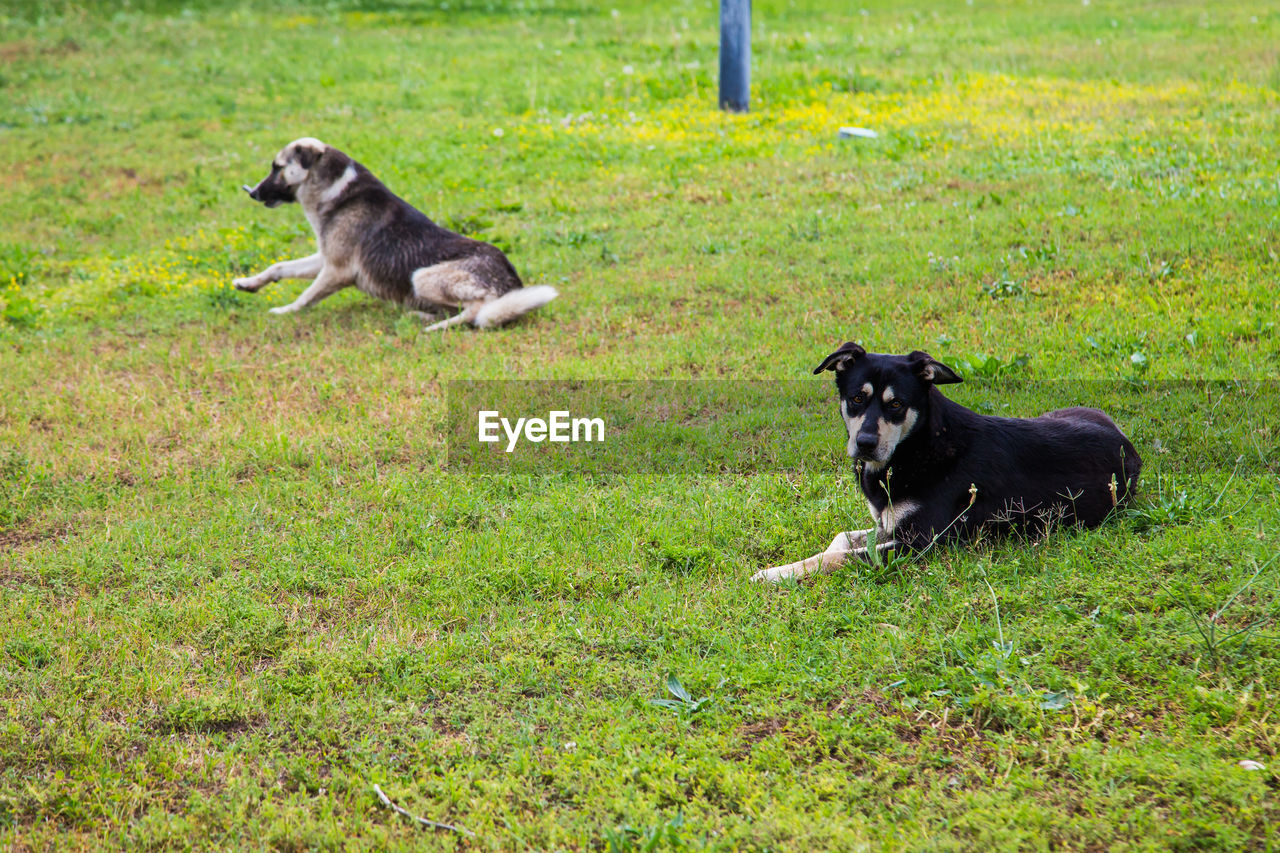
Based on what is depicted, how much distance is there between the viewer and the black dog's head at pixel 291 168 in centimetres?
962

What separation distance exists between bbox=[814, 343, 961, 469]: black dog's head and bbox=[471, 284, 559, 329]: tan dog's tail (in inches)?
169

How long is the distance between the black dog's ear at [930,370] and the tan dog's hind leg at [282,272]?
644 centimetres

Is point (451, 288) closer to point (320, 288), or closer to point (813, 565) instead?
point (320, 288)

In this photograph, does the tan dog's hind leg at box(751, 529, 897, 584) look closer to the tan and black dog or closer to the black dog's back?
the black dog's back

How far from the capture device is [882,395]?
4934 mm

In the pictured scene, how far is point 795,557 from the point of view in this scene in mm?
5277

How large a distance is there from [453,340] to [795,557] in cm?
434

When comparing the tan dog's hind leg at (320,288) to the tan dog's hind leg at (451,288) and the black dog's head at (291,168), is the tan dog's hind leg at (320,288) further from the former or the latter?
the black dog's head at (291,168)

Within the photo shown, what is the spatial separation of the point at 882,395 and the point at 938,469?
46 cm

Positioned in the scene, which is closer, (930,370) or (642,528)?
(930,370)

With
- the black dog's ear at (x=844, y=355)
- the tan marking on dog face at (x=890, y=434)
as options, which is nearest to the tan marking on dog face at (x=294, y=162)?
the black dog's ear at (x=844, y=355)

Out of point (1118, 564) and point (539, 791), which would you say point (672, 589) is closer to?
point (539, 791)

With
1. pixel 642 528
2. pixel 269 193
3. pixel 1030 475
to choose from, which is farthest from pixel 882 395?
pixel 269 193

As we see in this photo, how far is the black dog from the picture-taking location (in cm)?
492
